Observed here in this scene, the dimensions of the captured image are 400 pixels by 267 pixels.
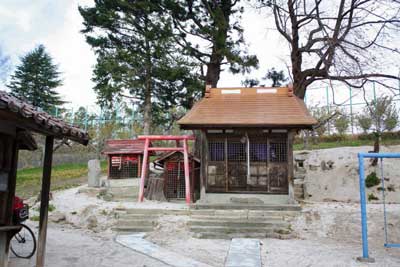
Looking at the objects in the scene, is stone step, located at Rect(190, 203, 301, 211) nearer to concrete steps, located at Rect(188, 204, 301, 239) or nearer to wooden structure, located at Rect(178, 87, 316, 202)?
concrete steps, located at Rect(188, 204, 301, 239)

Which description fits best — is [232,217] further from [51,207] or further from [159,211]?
[51,207]

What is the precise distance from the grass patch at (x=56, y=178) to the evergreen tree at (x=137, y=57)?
5456 mm

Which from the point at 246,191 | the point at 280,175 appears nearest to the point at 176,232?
the point at 246,191

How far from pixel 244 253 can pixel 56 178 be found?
16.0 meters

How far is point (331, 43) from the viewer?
13773 millimetres

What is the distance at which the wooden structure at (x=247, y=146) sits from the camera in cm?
1188

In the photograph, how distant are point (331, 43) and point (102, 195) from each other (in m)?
11.3

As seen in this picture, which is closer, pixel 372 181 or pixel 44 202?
pixel 44 202

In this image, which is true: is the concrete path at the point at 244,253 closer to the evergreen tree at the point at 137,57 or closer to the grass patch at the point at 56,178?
the evergreen tree at the point at 137,57

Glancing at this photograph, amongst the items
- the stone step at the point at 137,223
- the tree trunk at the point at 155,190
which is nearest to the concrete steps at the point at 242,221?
the stone step at the point at 137,223

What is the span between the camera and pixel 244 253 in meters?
7.48

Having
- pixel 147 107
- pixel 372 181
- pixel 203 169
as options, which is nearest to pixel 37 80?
pixel 147 107

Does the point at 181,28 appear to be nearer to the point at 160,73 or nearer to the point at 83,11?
the point at 160,73

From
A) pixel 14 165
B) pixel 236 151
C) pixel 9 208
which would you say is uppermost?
pixel 236 151
